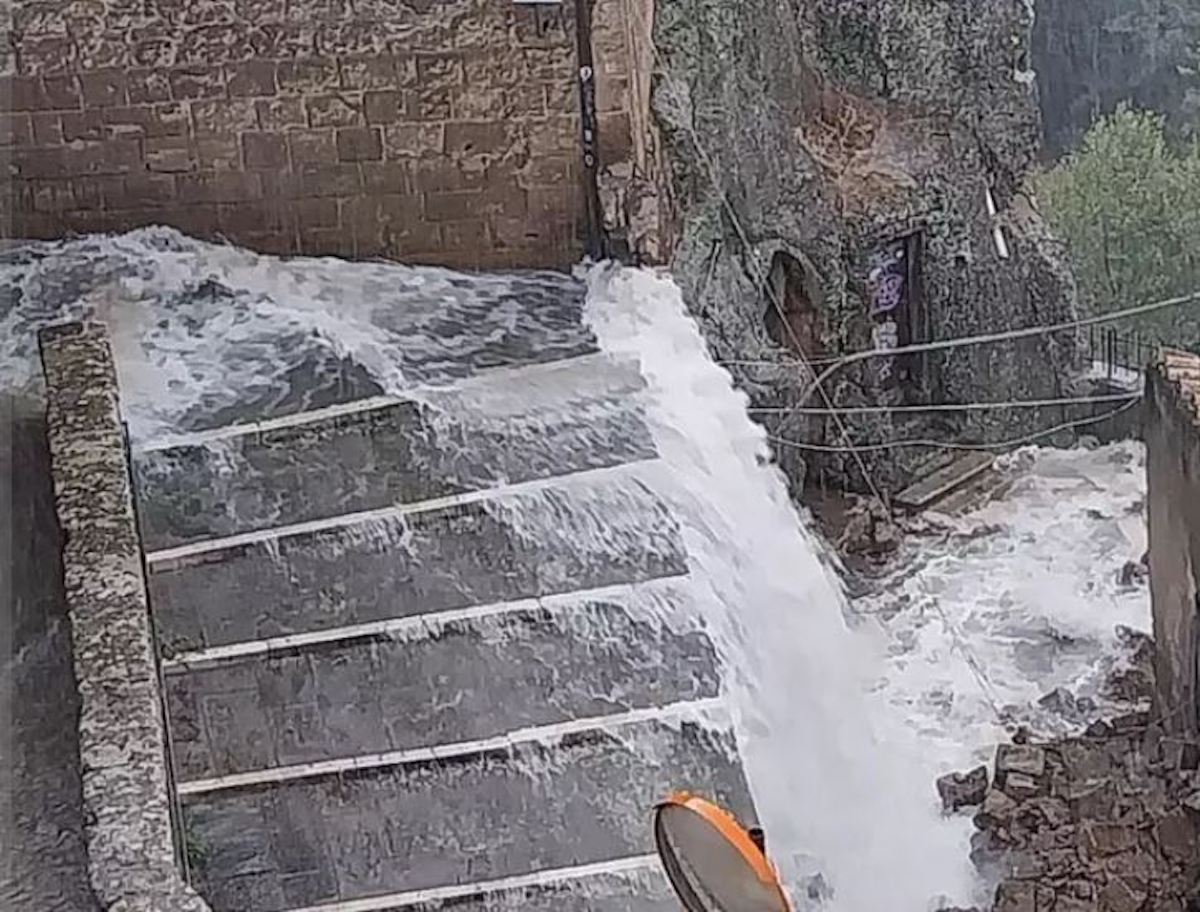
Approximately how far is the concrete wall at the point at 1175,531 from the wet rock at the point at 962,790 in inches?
21.3

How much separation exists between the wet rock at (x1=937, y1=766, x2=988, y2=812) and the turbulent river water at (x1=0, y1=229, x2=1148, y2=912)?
0.04 m

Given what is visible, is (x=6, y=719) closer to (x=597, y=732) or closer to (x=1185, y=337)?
A: (x=597, y=732)

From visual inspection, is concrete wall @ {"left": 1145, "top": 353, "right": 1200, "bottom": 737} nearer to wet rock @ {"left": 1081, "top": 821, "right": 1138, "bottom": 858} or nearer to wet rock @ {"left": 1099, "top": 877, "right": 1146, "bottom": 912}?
wet rock @ {"left": 1081, "top": 821, "right": 1138, "bottom": 858}

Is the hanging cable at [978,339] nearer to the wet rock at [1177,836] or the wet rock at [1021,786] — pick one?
the wet rock at [1021,786]

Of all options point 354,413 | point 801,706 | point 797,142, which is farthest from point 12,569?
point 797,142

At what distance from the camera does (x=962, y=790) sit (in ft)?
13.9

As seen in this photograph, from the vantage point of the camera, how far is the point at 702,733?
2.62m

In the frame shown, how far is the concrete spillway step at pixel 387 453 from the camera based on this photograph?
3.04 metres

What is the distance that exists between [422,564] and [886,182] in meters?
6.42

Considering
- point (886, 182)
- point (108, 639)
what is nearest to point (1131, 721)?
point (108, 639)

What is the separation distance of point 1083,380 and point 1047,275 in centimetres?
66

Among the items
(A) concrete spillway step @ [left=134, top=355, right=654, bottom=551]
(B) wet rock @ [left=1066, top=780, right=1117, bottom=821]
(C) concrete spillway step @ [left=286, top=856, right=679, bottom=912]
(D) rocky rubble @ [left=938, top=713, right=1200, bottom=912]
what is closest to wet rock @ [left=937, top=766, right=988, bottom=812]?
(D) rocky rubble @ [left=938, top=713, right=1200, bottom=912]

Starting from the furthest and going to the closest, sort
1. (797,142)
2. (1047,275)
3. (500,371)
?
(1047,275)
(797,142)
(500,371)

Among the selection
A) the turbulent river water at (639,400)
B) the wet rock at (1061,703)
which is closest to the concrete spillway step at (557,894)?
the turbulent river water at (639,400)
